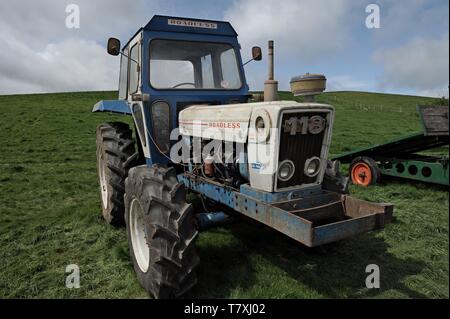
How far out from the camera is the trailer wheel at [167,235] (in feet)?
10.2

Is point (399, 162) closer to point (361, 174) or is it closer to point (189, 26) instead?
point (361, 174)

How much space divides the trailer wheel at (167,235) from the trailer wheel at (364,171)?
4.81 metres

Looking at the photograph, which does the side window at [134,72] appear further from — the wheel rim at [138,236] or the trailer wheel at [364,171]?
the trailer wheel at [364,171]

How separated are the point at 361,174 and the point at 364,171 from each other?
10cm

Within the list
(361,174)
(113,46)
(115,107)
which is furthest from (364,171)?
(113,46)

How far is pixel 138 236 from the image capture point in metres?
3.87

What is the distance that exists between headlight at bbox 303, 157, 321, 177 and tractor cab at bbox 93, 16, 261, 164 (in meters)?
1.65

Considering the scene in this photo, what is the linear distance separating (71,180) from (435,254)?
21.5 feet

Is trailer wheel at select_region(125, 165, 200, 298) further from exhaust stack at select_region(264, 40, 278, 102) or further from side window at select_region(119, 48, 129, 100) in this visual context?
side window at select_region(119, 48, 129, 100)

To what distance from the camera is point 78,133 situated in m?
14.9

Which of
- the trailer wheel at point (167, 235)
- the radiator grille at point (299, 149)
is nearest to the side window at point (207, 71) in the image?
the trailer wheel at point (167, 235)

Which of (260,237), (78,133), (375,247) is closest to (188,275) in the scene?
(260,237)
